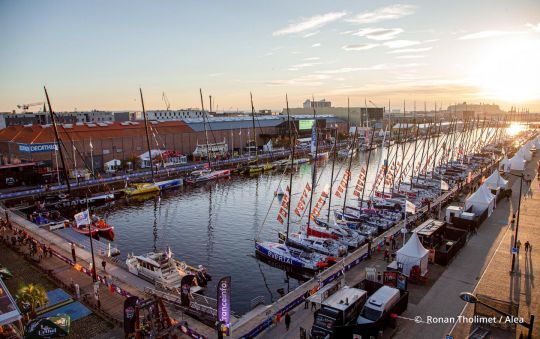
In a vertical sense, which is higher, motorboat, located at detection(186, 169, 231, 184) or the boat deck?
motorboat, located at detection(186, 169, 231, 184)

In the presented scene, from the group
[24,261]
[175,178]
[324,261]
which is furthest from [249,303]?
[175,178]

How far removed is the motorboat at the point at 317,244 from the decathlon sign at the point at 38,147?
173 ft

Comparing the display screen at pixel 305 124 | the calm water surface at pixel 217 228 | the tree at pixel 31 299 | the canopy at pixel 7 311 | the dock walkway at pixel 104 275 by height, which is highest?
the display screen at pixel 305 124

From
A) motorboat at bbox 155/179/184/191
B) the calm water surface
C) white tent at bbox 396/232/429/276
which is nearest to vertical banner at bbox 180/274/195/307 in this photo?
→ the calm water surface

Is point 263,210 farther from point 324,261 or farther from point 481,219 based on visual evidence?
point 481,219

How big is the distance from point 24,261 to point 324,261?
26.4 m

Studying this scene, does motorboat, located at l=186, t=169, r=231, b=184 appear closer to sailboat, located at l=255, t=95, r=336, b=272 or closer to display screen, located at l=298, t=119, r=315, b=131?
sailboat, located at l=255, t=95, r=336, b=272

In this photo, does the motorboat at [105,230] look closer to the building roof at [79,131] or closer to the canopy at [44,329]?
the canopy at [44,329]

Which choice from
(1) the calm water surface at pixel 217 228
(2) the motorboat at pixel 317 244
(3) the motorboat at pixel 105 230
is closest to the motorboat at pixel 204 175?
(1) the calm water surface at pixel 217 228

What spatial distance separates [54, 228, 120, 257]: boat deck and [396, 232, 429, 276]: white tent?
26.7 meters

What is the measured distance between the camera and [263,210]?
54750 mm

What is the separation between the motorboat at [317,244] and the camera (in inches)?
1380

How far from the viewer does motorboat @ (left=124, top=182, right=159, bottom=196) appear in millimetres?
63741

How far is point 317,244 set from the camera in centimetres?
3600
